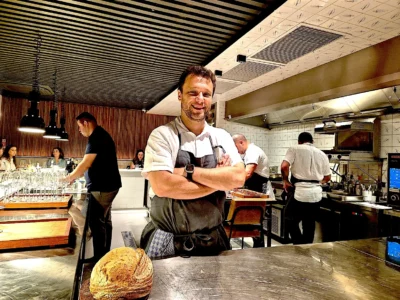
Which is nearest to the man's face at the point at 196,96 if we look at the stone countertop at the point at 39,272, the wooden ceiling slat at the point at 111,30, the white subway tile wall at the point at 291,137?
the stone countertop at the point at 39,272

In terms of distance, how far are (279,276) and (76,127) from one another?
8.09 meters

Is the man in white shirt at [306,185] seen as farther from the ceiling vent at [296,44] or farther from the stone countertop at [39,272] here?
the stone countertop at [39,272]

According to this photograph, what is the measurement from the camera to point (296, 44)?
9.71ft

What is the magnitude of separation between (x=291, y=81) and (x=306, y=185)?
1.67 m

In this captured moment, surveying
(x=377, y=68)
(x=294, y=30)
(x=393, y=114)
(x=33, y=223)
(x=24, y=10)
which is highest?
(x=24, y=10)

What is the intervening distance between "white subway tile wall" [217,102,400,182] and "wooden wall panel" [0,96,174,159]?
3.51 meters

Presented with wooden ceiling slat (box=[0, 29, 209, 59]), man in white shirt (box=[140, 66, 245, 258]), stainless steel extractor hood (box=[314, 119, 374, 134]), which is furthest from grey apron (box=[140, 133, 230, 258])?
stainless steel extractor hood (box=[314, 119, 374, 134])

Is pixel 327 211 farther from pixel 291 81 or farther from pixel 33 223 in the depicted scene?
pixel 33 223

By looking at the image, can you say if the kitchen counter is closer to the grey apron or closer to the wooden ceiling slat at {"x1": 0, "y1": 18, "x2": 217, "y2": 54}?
the wooden ceiling slat at {"x1": 0, "y1": 18, "x2": 217, "y2": 54}

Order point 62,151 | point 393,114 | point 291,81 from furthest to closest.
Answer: point 62,151 → point 291,81 → point 393,114

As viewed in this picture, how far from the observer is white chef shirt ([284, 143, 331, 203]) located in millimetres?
3596

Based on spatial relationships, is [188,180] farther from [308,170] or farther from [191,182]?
[308,170]

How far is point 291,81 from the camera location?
419cm

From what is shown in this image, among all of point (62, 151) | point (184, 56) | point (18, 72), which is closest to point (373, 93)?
point (184, 56)
